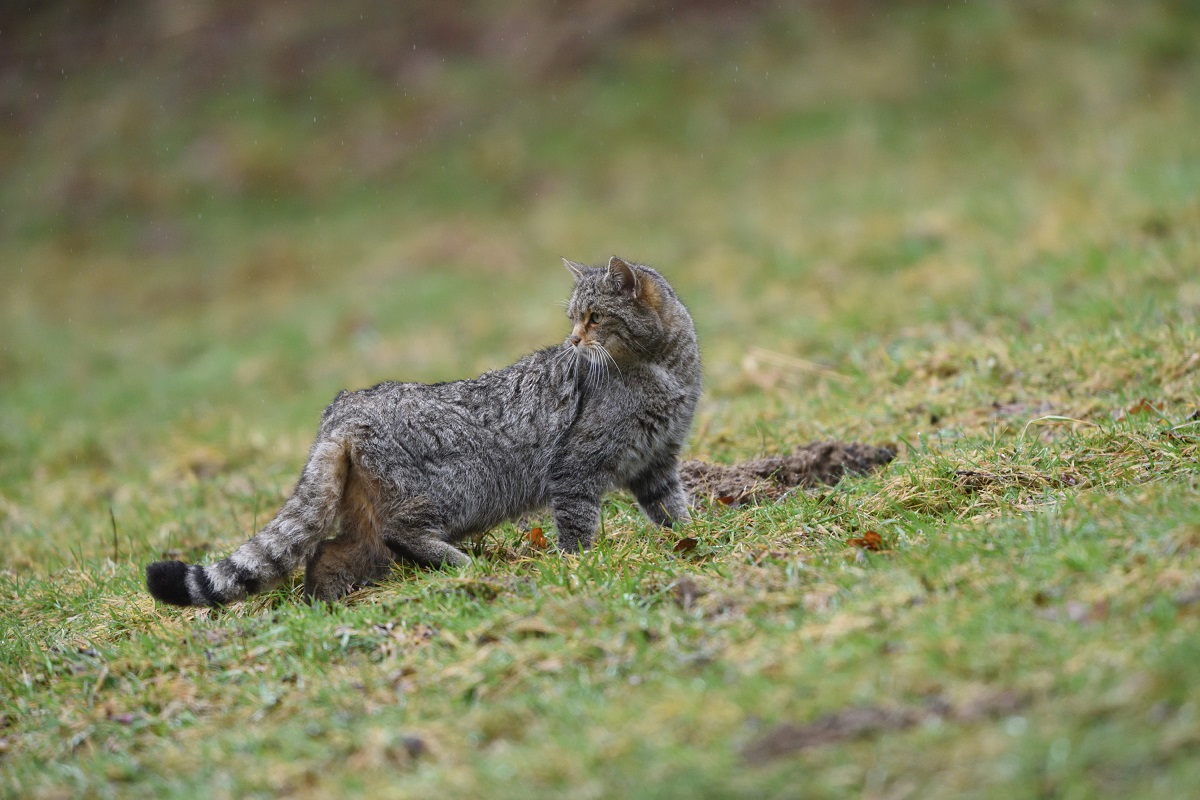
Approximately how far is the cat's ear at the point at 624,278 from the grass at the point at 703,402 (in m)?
1.28

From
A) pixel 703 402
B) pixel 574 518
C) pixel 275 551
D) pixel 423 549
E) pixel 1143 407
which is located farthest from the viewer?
pixel 703 402

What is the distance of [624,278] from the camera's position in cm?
612

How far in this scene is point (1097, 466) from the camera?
219 inches

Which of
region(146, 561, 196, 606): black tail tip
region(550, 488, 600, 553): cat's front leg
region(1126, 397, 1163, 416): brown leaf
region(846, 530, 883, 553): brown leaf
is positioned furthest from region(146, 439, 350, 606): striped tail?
region(1126, 397, 1163, 416): brown leaf

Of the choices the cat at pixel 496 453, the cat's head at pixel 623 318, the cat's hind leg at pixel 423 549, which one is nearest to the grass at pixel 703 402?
the cat's hind leg at pixel 423 549

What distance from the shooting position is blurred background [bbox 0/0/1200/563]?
32.3 ft

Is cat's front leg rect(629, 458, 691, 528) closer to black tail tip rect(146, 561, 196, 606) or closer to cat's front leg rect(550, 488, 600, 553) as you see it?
cat's front leg rect(550, 488, 600, 553)

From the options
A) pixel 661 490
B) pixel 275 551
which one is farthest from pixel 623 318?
pixel 275 551

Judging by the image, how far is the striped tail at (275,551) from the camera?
520 centimetres

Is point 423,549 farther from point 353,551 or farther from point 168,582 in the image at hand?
point 168,582

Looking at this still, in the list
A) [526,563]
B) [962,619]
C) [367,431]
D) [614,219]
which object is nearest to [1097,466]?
[962,619]

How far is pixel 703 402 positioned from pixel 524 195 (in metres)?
9.62

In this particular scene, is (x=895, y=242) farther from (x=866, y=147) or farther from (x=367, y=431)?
(x=367, y=431)

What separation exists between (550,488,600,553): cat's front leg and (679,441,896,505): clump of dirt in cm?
77
